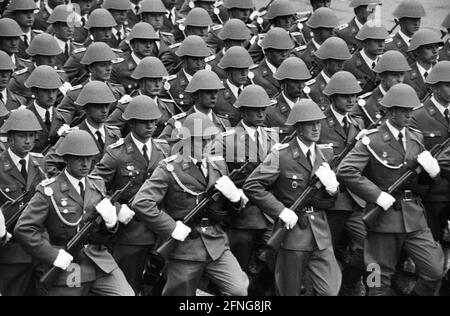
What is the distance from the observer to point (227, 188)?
10.3m

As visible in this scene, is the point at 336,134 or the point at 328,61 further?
the point at 328,61

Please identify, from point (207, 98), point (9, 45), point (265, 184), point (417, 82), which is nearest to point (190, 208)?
point (265, 184)

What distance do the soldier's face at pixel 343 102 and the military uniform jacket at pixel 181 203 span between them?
198 centimetres

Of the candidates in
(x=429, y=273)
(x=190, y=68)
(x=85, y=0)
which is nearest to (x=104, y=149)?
(x=190, y=68)

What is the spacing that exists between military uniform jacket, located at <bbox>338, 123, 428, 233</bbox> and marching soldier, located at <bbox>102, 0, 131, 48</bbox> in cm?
578

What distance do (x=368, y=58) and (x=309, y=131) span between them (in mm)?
3576

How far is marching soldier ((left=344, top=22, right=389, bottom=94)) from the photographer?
13.9 m

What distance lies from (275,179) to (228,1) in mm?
5561

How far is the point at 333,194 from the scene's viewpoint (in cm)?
1052

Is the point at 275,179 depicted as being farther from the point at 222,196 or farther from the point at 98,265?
the point at 98,265

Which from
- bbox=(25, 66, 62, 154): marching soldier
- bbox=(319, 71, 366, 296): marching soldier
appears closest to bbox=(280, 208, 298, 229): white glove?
bbox=(319, 71, 366, 296): marching soldier

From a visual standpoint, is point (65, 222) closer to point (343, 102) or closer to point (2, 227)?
point (2, 227)

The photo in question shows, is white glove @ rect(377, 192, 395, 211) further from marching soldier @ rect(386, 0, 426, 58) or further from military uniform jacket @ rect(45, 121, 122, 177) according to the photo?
marching soldier @ rect(386, 0, 426, 58)

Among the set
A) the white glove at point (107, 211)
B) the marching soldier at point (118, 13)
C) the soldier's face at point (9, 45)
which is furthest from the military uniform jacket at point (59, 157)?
the marching soldier at point (118, 13)
